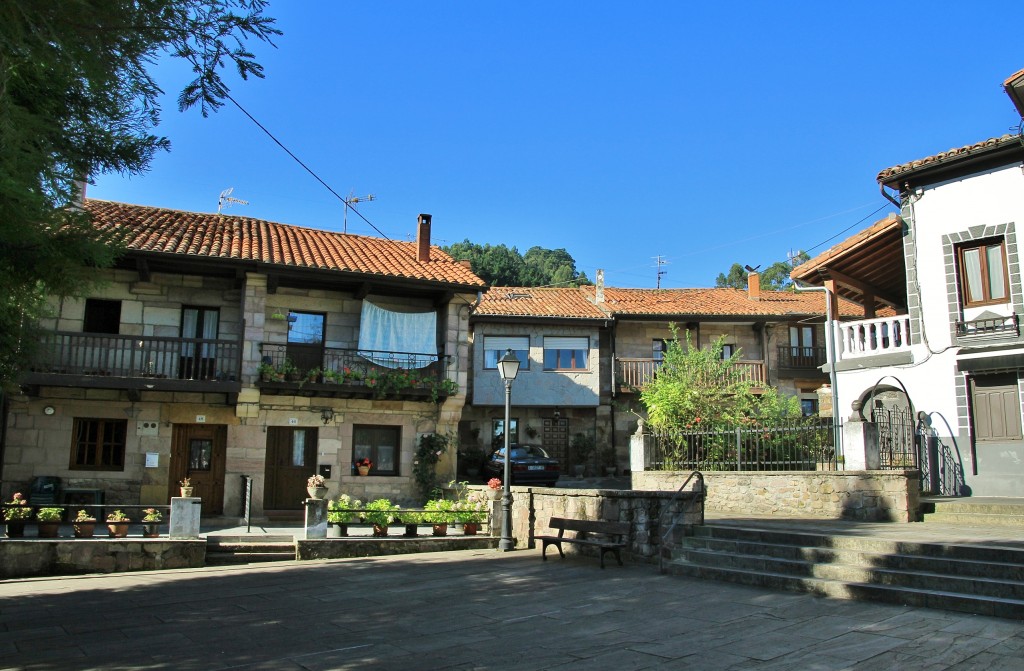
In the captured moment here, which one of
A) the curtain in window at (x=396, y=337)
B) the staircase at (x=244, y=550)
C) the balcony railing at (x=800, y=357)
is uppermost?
the balcony railing at (x=800, y=357)

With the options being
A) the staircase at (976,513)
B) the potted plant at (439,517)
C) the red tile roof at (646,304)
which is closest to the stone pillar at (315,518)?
the potted plant at (439,517)

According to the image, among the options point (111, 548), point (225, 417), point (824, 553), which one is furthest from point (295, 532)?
point (824, 553)

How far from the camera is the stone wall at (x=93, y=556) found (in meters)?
10.7

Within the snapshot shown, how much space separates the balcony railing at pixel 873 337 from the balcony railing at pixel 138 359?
13.5 meters

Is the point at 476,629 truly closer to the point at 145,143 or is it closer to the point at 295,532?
the point at 145,143

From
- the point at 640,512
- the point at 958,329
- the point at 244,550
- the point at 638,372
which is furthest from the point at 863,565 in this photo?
the point at 638,372

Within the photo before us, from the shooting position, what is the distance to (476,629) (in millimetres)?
6805

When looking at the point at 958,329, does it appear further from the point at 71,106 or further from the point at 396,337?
the point at 71,106

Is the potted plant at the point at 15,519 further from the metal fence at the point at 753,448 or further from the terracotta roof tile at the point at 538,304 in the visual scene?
the terracotta roof tile at the point at 538,304

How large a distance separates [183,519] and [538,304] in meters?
18.2

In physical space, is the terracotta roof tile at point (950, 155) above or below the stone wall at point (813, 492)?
above

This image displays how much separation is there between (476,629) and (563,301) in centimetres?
2281

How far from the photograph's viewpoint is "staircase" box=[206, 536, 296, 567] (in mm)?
11836

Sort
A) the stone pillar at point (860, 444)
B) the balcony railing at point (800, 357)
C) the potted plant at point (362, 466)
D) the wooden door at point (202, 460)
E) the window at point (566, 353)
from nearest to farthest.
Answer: the stone pillar at point (860, 444)
the wooden door at point (202, 460)
the potted plant at point (362, 466)
the window at point (566, 353)
the balcony railing at point (800, 357)
